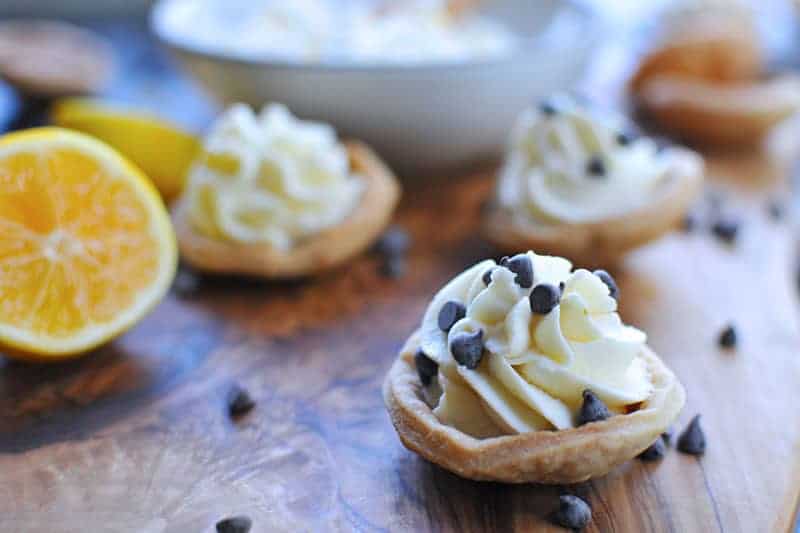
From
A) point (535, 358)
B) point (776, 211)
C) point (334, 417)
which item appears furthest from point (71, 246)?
point (776, 211)

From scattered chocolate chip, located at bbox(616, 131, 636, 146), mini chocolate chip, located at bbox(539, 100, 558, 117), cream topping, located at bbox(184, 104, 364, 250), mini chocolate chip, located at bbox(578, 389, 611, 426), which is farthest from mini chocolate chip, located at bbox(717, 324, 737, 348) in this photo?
cream topping, located at bbox(184, 104, 364, 250)

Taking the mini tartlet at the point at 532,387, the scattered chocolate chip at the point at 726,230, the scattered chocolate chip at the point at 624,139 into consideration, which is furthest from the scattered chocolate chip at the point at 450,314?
the scattered chocolate chip at the point at 726,230

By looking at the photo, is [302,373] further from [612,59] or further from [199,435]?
[612,59]

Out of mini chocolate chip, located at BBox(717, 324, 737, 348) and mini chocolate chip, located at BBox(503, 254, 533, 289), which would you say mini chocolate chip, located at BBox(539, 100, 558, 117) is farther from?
mini chocolate chip, located at BBox(503, 254, 533, 289)

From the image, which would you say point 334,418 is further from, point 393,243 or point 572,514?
point 393,243

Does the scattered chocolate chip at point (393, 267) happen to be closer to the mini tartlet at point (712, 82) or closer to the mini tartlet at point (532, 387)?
the mini tartlet at point (532, 387)
